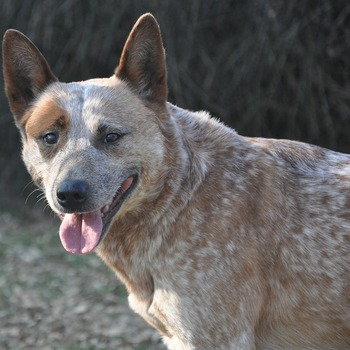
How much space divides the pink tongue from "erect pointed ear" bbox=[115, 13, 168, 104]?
633 millimetres

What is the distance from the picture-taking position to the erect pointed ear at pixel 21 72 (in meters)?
3.53

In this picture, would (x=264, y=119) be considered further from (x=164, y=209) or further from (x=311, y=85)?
(x=164, y=209)

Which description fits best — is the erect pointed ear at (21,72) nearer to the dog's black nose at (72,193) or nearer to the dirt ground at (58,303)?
the dog's black nose at (72,193)

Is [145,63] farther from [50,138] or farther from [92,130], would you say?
[50,138]

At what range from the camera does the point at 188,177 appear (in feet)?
11.2

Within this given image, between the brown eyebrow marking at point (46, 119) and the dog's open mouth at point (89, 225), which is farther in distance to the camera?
the brown eyebrow marking at point (46, 119)

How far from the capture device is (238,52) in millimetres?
7148

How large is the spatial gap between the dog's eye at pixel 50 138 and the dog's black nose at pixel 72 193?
0.91 feet

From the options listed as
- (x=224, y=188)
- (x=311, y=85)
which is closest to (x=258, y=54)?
(x=311, y=85)

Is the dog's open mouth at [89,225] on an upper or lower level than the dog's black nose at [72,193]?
lower

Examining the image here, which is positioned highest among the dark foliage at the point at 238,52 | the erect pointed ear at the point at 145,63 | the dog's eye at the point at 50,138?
the erect pointed ear at the point at 145,63

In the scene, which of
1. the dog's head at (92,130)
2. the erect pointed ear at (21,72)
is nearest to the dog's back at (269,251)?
the dog's head at (92,130)

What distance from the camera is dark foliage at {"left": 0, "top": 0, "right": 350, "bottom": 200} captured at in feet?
22.4

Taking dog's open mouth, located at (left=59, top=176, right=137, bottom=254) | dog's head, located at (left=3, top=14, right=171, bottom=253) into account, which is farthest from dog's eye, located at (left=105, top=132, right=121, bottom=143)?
dog's open mouth, located at (left=59, top=176, right=137, bottom=254)
